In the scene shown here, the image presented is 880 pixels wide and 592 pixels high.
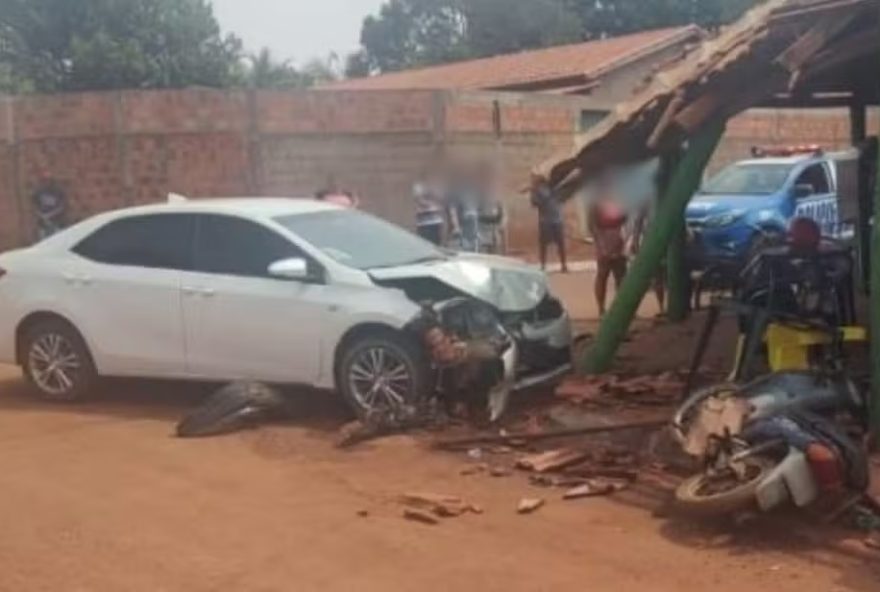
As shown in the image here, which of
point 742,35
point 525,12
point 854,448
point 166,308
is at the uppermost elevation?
point 525,12

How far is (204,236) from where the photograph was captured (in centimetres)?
1025

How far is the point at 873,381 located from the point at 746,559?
74.0 inches

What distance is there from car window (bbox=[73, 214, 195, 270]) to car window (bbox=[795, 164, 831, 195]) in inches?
423

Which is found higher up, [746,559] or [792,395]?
[792,395]

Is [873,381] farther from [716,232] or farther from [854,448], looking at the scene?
[716,232]

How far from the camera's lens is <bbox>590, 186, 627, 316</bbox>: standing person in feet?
42.1

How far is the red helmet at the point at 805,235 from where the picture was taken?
823cm

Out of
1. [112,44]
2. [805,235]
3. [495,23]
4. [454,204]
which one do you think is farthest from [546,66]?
[805,235]

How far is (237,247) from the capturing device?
10062 mm

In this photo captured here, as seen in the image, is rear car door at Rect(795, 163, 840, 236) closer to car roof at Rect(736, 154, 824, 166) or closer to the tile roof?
car roof at Rect(736, 154, 824, 166)

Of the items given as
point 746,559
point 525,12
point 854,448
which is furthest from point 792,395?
point 525,12

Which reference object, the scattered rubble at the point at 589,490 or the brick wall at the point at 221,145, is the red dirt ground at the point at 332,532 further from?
the brick wall at the point at 221,145

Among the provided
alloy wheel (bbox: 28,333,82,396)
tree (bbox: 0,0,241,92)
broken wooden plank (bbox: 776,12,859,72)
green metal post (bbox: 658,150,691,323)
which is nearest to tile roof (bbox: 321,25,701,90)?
tree (bbox: 0,0,241,92)

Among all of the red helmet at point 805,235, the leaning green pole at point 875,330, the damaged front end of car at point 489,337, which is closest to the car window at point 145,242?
the damaged front end of car at point 489,337
